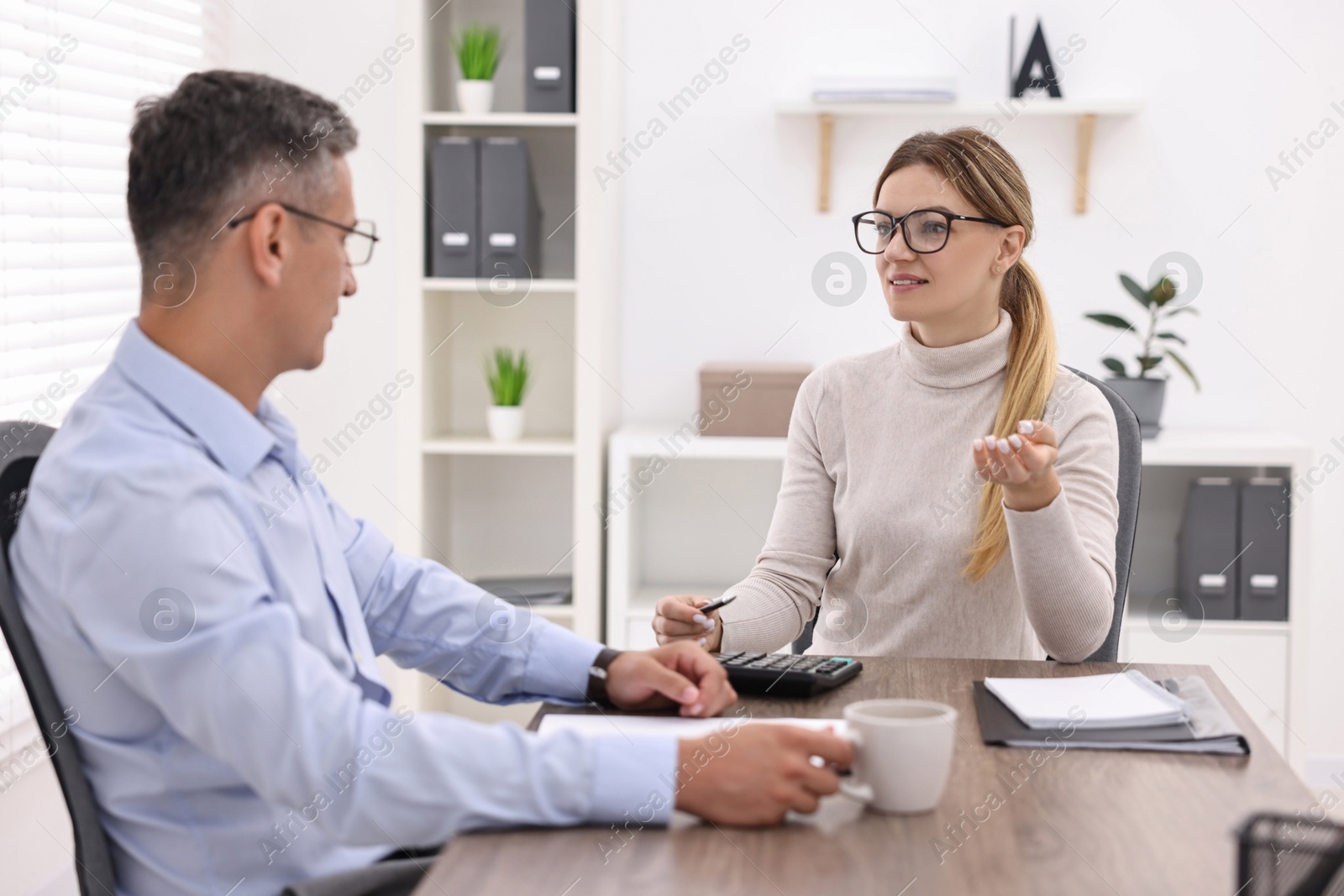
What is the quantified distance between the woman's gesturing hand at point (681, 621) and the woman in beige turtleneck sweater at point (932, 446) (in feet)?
0.41

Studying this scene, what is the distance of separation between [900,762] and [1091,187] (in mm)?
2405

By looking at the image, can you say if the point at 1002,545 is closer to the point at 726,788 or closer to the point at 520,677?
the point at 520,677

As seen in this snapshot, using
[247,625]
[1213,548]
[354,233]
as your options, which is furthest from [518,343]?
[247,625]

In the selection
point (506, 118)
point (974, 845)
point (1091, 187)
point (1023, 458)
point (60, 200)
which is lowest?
point (974, 845)

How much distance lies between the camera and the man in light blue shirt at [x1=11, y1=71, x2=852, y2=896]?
0.84m

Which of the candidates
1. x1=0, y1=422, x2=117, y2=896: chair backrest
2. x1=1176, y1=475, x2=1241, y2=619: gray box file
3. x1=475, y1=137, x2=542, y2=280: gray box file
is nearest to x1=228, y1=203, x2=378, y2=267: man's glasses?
x1=0, y1=422, x2=117, y2=896: chair backrest

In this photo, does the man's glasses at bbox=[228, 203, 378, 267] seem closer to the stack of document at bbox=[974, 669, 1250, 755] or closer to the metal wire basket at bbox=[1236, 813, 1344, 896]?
the stack of document at bbox=[974, 669, 1250, 755]

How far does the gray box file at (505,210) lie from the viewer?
2.73m

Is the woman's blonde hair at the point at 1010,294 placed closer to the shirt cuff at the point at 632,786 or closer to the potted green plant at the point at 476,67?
the shirt cuff at the point at 632,786

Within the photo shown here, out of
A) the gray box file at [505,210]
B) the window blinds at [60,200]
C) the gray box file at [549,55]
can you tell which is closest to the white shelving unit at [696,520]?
the gray box file at [505,210]

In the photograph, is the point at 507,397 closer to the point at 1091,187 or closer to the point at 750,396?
the point at 750,396

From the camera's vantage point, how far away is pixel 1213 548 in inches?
105

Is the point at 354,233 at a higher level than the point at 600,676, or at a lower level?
higher

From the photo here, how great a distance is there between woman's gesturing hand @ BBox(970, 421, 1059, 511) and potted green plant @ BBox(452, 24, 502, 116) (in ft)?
6.11
